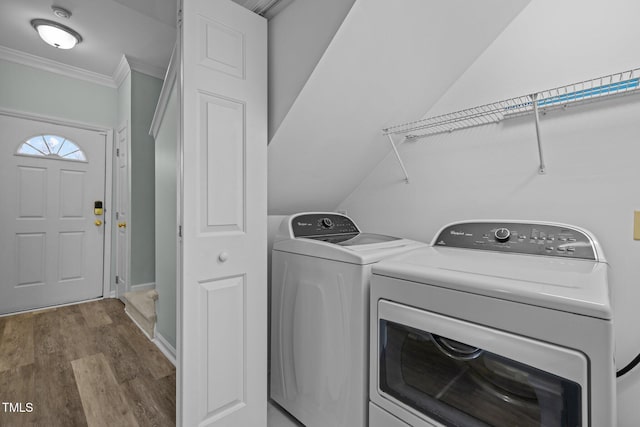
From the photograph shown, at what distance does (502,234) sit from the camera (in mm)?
1286

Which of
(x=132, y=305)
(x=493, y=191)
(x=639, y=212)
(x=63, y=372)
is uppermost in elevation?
(x=493, y=191)

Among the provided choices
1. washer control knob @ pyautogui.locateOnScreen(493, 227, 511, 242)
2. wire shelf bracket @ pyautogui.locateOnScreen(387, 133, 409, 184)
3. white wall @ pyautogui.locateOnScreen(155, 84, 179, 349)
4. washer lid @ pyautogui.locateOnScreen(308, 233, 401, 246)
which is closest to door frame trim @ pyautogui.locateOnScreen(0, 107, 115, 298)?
white wall @ pyautogui.locateOnScreen(155, 84, 179, 349)

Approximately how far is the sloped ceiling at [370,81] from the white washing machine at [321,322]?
34 centimetres

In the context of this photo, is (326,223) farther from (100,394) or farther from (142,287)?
(142,287)

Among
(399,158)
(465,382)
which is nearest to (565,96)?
(399,158)

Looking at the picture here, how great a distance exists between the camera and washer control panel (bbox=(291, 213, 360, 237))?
1.55 meters

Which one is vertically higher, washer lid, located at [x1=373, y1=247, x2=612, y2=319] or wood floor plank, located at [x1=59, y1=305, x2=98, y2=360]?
washer lid, located at [x1=373, y1=247, x2=612, y2=319]

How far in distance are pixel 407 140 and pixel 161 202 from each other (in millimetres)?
1808

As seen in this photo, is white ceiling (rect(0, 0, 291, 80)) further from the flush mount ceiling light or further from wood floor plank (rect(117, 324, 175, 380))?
wood floor plank (rect(117, 324, 175, 380))

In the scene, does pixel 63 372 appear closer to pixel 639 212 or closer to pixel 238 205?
pixel 238 205

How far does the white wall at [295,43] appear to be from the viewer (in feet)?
3.77

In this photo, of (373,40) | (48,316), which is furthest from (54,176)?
(373,40)

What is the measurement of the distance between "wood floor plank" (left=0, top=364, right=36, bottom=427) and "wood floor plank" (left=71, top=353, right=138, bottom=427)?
0.20 meters

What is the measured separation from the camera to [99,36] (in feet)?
8.78
